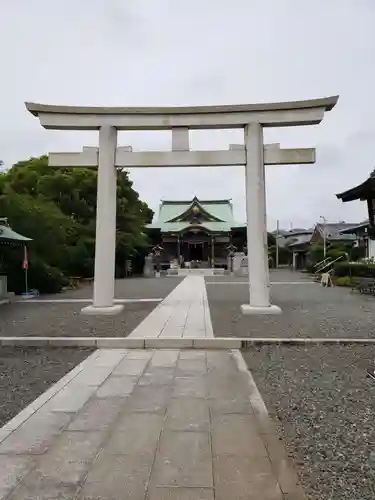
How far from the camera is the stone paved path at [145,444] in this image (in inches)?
114

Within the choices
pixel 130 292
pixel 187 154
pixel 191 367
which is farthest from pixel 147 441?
pixel 130 292

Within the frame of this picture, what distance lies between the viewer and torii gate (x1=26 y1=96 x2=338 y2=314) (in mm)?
11812

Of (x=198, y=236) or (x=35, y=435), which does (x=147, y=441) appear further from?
(x=198, y=236)

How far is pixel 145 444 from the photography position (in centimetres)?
361

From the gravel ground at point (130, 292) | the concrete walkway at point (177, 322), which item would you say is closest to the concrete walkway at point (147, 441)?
the concrete walkway at point (177, 322)

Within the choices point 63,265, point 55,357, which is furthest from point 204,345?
point 63,265

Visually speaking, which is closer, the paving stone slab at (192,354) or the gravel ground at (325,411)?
the gravel ground at (325,411)

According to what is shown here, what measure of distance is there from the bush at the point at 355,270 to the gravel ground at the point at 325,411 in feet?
60.8

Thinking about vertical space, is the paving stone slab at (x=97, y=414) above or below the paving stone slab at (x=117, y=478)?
above

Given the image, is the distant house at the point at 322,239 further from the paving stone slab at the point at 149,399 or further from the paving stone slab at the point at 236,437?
the paving stone slab at the point at 236,437

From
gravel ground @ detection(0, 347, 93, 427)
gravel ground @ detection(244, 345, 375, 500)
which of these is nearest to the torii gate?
gravel ground @ detection(0, 347, 93, 427)

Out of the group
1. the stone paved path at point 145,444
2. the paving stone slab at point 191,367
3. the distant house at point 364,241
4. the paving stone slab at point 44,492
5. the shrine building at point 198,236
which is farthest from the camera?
the shrine building at point 198,236

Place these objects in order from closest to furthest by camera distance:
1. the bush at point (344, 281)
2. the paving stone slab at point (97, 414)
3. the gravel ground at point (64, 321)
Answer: the paving stone slab at point (97, 414)
the gravel ground at point (64, 321)
the bush at point (344, 281)

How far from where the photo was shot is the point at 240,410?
14.6 ft
